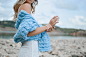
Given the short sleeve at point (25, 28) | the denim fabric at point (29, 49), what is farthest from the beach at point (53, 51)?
the short sleeve at point (25, 28)

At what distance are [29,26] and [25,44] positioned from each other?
24 cm

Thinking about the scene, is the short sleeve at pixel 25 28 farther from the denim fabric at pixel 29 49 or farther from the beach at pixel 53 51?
the beach at pixel 53 51

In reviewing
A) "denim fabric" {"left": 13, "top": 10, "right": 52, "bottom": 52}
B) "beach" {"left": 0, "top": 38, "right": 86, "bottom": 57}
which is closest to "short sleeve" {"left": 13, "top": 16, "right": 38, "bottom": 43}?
"denim fabric" {"left": 13, "top": 10, "right": 52, "bottom": 52}

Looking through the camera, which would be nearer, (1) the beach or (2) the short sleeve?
(2) the short sleeve

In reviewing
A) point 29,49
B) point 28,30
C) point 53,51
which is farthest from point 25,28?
point 53,51

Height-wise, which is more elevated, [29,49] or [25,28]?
[25,28]

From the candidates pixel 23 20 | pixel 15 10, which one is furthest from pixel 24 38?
pixel 15 10

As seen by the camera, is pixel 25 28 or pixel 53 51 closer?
pixel 25 28

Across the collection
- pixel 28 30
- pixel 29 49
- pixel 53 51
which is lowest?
pixel 53 51

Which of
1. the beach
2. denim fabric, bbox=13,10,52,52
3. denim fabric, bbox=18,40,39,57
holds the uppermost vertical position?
denim fabric, bbox=13,10,52,52

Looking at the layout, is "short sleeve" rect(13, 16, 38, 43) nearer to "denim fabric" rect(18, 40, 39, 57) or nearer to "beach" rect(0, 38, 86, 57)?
"denim fabric" rect(18, 40, 39, 57)

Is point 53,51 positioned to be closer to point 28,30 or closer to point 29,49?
point 29,49

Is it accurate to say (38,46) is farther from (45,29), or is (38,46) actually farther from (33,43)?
(45,29)

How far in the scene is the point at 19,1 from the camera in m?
1.27
